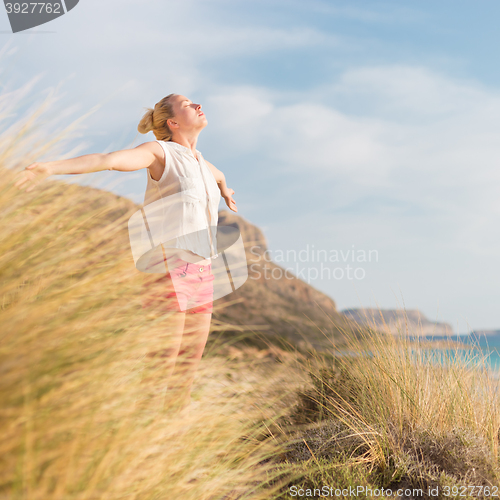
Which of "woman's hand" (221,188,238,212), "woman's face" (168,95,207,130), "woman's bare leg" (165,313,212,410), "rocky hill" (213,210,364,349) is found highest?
"woman's face" (168,95,207,130)

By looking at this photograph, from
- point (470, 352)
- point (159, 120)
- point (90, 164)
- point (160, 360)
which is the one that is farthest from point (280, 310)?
point (90, 164)

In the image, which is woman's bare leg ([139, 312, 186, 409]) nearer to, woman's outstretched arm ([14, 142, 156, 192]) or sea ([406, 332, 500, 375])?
woman's outstretched arm ([14, 142, 156, 192])

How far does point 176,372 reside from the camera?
211cm

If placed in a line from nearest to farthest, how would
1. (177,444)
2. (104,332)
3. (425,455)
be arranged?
1. (104,332)
2. (177,444)
3. (425,455)

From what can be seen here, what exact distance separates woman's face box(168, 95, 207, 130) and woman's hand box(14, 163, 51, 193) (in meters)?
0.98

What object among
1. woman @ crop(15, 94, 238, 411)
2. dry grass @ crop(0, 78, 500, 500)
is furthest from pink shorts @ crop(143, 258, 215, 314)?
dry grass @ crop(0, 78, 500, 500)

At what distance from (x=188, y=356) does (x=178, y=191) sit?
0.90 meters

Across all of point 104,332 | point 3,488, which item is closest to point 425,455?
point 104,332

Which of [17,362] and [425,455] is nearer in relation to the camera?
[17,362]

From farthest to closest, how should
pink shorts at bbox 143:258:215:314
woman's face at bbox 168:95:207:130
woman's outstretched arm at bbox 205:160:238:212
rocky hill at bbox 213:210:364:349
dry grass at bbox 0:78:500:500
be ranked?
rocky hill at bbox 213:210:364:349 < woman's outstretched arm at bbox 205:160:238:212 < woman's face at bbox 168:95:207:130 < pink shorts at bbox 143:258:215:314 < dry grass at bbox 0:78:500:500

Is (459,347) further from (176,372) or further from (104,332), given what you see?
(104,332)

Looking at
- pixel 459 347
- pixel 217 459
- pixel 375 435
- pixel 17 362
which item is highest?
pixel 17 362

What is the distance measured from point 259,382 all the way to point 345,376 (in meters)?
0.70

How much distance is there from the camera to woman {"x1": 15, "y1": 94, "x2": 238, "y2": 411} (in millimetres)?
1866
